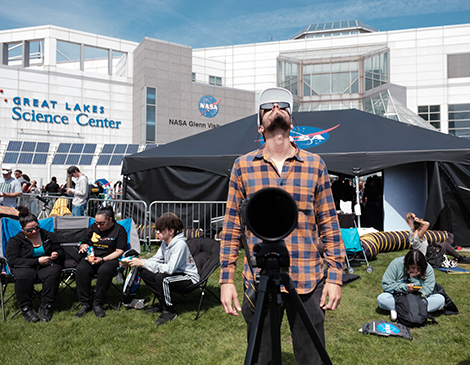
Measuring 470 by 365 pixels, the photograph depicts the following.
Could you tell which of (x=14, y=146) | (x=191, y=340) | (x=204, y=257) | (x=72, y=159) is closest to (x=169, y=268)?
(x=204, y=257)

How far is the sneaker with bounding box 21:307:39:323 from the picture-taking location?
4.43m

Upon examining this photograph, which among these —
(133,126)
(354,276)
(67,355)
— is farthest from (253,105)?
(67,355)

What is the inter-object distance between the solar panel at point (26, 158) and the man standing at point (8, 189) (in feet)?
67.1

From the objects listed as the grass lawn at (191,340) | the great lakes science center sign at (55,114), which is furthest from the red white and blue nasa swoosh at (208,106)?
the grass lawn at (191,340)

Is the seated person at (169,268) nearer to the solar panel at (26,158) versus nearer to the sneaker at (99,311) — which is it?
the sneaker at (99,311)

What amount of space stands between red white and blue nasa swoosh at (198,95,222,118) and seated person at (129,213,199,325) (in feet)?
107

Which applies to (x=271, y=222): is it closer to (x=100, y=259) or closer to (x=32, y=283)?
(x=100, y=259)

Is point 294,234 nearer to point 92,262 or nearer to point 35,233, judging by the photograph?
point 92,262

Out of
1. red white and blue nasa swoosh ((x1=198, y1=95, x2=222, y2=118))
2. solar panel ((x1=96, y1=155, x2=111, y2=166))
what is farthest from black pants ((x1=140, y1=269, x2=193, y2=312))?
red white and blue nasa swoosh ((x1=198, y1=95, x2=222, y2=118))

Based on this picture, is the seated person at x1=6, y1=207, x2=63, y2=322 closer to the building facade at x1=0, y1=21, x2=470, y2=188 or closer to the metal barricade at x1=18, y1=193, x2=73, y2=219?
the metal barricade at x1=18, y1=193, x2=73, y2=219

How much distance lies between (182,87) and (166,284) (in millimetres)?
32825

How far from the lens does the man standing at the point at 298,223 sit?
1.85 metres

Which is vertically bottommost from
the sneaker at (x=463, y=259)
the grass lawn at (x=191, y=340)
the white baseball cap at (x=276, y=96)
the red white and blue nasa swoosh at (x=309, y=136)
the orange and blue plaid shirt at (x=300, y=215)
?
the grass lawn at (x=191, y=340)

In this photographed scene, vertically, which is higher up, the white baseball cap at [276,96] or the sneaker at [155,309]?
the white baseball cap at [276,96]
